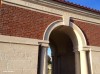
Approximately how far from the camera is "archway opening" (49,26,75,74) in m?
12.2

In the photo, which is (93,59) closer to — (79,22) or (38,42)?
(79,22)

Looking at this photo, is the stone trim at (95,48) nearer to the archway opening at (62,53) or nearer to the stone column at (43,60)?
the archway opening at (62,53)

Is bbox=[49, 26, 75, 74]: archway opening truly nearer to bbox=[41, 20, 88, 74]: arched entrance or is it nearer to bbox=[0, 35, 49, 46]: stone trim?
bbox=[41, 20, 88, 74]: arched entrance

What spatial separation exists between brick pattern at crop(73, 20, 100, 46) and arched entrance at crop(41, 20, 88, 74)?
320mm

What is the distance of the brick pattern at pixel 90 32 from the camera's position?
10406 millimetres

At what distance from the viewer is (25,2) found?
8.73 meters

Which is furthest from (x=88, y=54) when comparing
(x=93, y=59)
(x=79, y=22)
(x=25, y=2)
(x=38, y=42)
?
(x=25, y=2)

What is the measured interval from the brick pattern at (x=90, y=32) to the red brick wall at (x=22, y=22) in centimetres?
218

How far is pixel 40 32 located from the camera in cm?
883

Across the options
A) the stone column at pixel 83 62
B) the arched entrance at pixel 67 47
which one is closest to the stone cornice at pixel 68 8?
the arched entrance at pixel 67 47

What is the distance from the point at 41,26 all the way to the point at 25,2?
144cm

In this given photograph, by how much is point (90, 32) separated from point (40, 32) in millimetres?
3467

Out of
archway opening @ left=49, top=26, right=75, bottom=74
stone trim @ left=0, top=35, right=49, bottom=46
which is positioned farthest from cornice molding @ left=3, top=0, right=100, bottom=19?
archway opening @ left=49, top=26, right=75, bottom=74

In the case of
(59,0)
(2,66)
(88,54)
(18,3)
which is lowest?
(2,66)
